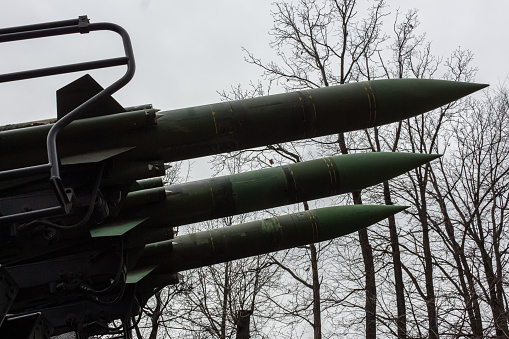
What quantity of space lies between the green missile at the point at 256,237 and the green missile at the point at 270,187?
2.28 feet

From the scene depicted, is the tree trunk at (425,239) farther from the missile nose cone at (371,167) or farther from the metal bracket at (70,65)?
the metal bracket at (70,65)

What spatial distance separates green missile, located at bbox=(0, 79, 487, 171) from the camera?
4.91m

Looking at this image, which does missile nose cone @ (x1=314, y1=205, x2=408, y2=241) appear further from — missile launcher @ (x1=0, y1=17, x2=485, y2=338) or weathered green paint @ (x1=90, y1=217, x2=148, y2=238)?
weathered green paint @ (x1=90, y1=217, x2=148, y2=238)

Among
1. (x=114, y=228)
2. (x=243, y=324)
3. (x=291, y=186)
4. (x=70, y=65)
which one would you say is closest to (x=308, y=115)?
(x=291, y=186)

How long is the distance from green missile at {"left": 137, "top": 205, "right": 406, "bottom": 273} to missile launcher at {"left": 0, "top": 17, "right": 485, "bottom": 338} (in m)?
0.01

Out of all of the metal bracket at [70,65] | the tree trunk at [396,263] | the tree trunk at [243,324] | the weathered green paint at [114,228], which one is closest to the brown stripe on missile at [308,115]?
the weathered green paint at [114,228]

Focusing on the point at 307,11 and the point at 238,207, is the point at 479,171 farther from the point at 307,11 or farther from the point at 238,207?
the point at 238,207

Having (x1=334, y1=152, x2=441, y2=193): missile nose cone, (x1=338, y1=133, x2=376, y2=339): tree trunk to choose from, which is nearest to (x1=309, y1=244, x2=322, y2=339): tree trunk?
(x1=338, y1=133, x2=376, y2=339): tree trunk

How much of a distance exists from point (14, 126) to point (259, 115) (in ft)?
8.24

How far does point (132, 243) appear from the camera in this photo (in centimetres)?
573

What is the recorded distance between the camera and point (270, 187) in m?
6.10

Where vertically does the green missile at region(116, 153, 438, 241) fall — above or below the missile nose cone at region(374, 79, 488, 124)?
below

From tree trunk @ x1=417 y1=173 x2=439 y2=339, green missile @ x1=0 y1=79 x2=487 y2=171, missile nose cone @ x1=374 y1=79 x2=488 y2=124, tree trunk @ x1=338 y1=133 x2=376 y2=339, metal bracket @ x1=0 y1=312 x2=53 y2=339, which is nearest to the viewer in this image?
metal bracket @ x1=0 y1=312 x2=53 y2=339

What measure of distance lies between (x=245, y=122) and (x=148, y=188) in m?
1.66
